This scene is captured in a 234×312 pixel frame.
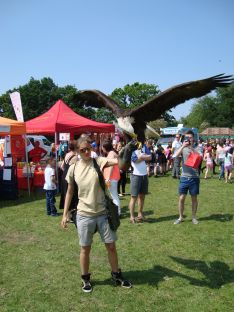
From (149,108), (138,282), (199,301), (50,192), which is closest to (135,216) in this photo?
(50,192)

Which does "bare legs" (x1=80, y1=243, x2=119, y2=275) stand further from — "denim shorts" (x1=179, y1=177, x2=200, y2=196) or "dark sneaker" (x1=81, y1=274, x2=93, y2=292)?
"denim shorts" (x1=179, y1=177, x2=200, y2=196)

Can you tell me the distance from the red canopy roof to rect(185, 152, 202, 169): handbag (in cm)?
554

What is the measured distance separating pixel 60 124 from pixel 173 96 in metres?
5.70

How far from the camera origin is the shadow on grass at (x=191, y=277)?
4.29m

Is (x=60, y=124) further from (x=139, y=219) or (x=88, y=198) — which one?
(x=88, y=198)

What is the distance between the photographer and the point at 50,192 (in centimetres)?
798

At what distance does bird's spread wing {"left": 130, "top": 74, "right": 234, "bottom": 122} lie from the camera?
239 inches

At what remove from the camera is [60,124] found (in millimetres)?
11305

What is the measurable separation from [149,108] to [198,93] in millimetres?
1045

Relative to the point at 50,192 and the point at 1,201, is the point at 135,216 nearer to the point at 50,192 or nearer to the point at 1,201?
the point at 50,192

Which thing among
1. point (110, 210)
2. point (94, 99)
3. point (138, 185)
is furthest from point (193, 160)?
point (110, 210)

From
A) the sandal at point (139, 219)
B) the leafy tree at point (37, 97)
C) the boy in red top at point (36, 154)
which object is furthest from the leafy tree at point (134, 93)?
the sandal at point (139, 219)

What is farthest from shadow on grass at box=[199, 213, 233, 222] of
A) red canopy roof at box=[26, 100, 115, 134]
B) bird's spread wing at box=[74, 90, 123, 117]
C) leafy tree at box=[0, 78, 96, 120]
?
leafy tree at box=[0, 78, 96, 120]

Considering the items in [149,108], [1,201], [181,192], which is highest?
[149,108]
